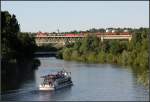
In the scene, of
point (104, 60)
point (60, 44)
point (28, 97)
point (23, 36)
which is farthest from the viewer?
point (60, 44)

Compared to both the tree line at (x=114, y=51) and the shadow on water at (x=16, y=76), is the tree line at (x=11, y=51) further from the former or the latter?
the tree line at (x=114, y=51)

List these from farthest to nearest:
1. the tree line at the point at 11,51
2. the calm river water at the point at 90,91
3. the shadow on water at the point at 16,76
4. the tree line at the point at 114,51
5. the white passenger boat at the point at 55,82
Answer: the tree line at the point at 114,51 < the tree line at the point at 11,51 < the white passenger boat at the point at 55,82 < the shadow on water at the point at 16,76 < the calm river water at the point at 90,91

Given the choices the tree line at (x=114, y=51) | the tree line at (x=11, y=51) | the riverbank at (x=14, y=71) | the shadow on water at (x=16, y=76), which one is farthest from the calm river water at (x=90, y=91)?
the tree line at (x=114, y=51)

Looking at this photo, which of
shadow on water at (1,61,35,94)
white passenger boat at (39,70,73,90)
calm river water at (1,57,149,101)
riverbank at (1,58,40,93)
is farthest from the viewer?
riverbank at (1,58,40,93)

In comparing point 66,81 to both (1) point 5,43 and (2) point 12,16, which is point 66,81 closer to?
(1) point 5,43

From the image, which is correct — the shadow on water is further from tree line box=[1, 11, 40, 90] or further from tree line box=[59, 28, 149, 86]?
tree line box=[59, 28, 149, 86]

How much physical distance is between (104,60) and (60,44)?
2524 centimetres

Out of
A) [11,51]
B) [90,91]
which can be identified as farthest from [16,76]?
[90,91]

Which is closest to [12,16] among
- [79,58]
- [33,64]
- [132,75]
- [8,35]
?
[8,35]

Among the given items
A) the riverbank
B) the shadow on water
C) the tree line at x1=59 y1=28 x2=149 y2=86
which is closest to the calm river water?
the shadow on water

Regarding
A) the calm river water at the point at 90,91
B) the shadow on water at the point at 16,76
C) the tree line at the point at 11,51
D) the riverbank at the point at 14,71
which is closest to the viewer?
the calm river water at the point at 90,91

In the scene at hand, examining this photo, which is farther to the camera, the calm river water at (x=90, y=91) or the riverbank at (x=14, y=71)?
the riverbank at (x=14, y=71)

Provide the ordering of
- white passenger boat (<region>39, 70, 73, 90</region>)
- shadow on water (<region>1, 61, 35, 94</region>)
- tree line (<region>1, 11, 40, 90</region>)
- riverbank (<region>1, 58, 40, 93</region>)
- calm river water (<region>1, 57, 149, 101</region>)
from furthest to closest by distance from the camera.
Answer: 1. tree line (<region>1, 11, 40, 90</region>)
2. riverbank (<region>1, 58, 40, 93</region>)
3. white passenger boat (<region>39, 70, 73, 90</region>)
4. shadow on water (<region>1, 61, 35, 94</region>)
5. calm river water (<region>1, 57, 149, 101</region>)

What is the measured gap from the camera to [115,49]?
55781 mm
